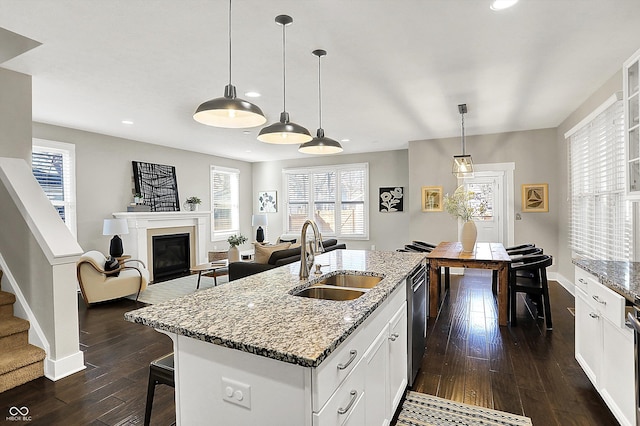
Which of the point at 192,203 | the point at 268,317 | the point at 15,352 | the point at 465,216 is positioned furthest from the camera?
the point at 192,203

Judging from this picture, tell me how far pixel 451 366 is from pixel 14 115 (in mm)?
4527

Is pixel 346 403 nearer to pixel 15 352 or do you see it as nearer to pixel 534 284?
pixel 15 352

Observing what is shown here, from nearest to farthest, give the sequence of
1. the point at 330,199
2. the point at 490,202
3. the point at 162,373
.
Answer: the point at 162,373, the point at 490,202, the point at 330,199

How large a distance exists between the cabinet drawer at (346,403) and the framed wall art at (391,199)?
668 cm

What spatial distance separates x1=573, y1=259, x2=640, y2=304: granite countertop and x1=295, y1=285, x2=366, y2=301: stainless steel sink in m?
1.39

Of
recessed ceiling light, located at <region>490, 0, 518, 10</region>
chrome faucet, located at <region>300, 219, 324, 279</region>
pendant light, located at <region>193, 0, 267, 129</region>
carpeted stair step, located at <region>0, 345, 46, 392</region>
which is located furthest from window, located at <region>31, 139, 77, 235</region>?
recessed ceiling light, located at <region>490, 0, 518, 10</region>

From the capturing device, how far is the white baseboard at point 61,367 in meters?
2.71

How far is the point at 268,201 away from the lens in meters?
9.34

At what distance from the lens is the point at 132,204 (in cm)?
618

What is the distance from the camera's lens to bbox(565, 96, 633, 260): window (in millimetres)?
3486

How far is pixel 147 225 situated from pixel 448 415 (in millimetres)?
5813

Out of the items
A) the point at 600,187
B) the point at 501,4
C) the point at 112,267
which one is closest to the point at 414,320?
the point at 501,4

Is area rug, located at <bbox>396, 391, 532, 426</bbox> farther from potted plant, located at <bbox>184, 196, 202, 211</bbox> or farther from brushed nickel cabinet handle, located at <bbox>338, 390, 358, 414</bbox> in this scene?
potted plant, located at <bbox>184, 196, 202, 211</bbox>

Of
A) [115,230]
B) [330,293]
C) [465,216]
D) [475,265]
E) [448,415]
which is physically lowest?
[448,415]
